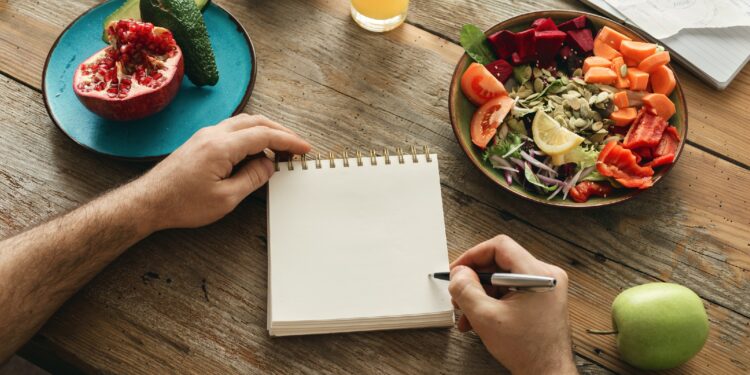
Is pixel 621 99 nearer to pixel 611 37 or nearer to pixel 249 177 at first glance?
pixel 611 37

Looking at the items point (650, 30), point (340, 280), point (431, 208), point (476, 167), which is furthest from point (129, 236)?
point (650, 30)

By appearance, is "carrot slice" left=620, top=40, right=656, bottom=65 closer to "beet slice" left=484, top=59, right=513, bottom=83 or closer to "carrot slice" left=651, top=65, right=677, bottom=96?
"carrot slice" left=651, top=65, right=677, bottom=96

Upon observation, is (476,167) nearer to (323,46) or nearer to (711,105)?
(323,46)

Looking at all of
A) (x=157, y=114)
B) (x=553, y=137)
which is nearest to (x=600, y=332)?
(x=553, y=137)

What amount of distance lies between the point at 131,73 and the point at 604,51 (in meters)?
0.97

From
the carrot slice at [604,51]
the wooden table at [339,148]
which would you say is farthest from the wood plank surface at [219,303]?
the carrot slice at [604,51]

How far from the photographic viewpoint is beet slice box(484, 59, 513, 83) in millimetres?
1296

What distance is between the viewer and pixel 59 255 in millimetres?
1077

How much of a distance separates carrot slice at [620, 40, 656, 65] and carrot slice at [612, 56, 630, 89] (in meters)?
0.02

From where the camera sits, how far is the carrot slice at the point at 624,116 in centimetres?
126

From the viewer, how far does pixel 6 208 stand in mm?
1198

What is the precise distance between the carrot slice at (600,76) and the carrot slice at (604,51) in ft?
0.14

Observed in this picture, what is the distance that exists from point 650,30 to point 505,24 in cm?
39

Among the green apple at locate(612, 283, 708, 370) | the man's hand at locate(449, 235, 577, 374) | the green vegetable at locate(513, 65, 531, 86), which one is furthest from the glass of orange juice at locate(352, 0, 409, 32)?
the green apple at locate(612, 283, 708, 370)
